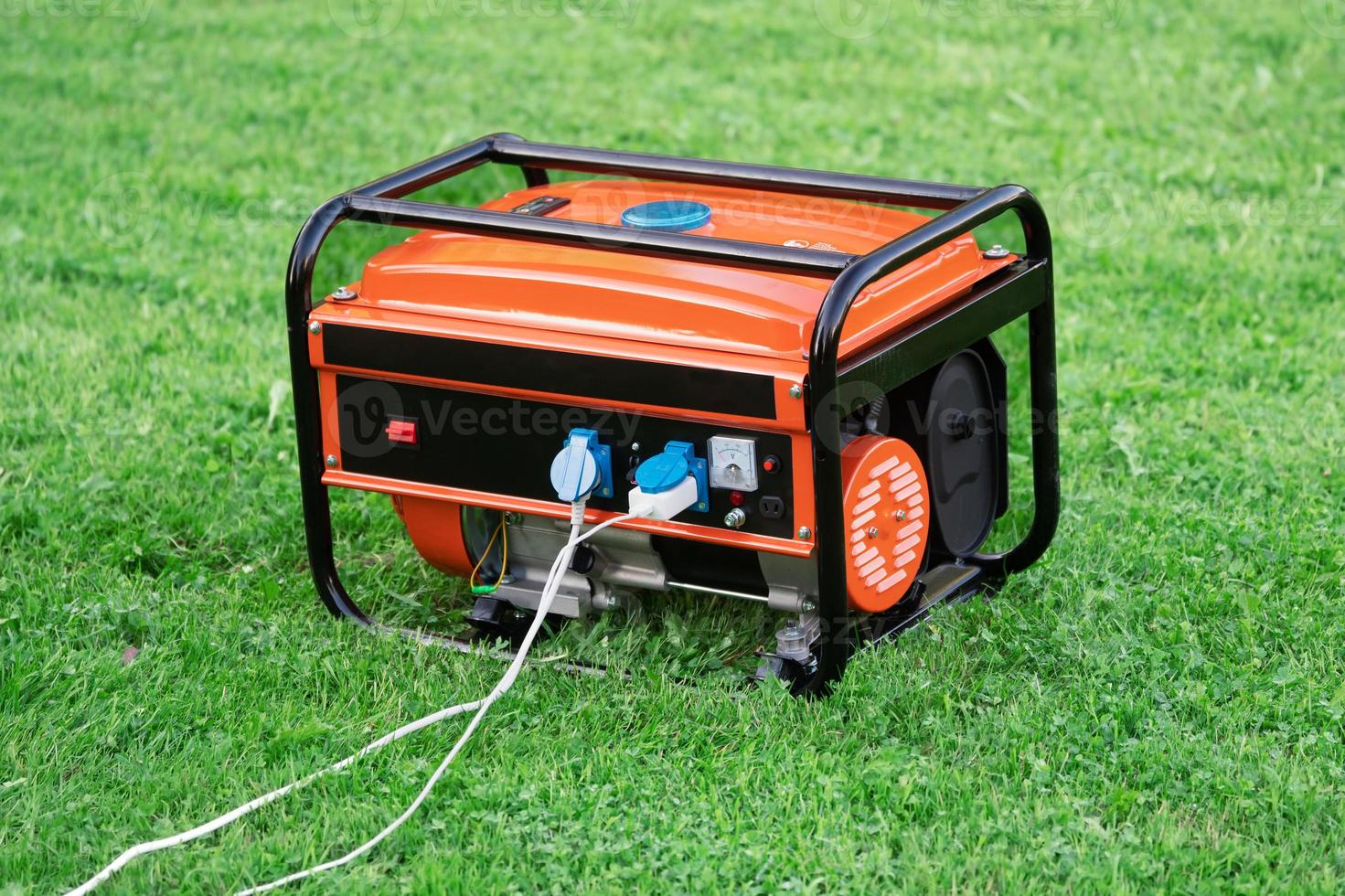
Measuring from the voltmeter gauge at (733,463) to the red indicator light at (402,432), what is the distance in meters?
0.66

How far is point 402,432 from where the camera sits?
10.5 feet

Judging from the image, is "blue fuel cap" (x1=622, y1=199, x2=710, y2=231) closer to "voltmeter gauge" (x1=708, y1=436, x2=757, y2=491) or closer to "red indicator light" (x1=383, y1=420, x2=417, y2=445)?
"voltmeter gauge" (x1=708, y1=436, x2=757, y2=491)

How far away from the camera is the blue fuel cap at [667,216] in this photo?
10.5 feet

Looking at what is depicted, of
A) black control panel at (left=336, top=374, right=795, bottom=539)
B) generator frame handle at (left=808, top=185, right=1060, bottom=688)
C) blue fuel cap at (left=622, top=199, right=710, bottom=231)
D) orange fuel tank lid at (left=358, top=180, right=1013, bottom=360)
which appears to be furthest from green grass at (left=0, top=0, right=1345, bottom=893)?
blue fuel cap at (left=622, top=199, right=710, bottom=231)

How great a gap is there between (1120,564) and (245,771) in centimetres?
203

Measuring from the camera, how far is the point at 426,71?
761 centimetres

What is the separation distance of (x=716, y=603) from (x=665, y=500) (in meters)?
0.71

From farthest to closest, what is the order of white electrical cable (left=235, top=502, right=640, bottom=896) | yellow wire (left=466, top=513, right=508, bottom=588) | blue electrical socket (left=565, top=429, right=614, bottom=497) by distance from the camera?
yellow wire (left=466, top=513, right=508, bottom=588), blue electrical socket (left=565, top=429, right=614, bottom=497), white electrical cable (left=235, top=502, right=640, bottom=896)

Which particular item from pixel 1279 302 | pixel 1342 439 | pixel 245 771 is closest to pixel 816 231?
pixel 245 771

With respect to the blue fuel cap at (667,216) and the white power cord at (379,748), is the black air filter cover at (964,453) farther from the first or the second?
the white power cord at (379,748)

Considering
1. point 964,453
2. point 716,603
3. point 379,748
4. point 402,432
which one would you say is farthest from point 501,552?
point 964,453

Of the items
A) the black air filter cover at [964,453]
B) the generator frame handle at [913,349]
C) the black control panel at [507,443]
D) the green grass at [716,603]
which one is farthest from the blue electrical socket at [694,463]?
the black air filter cover at [964,453]

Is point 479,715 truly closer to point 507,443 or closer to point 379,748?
point 379,748

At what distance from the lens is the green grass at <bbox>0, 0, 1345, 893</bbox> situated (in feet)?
8.97
